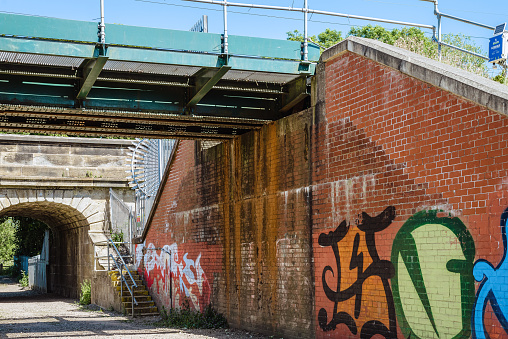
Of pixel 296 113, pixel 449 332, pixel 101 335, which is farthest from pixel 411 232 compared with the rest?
pixel 101 335

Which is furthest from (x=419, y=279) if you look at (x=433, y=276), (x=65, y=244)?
(x=65, y=244)

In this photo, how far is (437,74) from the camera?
7680 millimetres

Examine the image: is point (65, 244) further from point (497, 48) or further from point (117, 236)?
point (497, 48)

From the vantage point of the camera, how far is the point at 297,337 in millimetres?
10586

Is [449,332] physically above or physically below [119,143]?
below

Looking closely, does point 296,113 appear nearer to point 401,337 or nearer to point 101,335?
point 401,337

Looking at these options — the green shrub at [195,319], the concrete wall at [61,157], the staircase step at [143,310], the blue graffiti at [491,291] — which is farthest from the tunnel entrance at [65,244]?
the blue graffiti at [491,291]

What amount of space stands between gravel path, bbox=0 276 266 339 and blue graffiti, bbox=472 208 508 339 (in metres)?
5.79

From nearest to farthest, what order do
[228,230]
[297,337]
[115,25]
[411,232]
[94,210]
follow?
[411,232] < [115,25] < [297,337] < [228,230] < [94,210]

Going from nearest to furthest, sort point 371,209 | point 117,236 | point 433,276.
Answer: point 433,276
point 371,209
point 117,236

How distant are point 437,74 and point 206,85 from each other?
13.6 feet

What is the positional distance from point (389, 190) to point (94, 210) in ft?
52.3

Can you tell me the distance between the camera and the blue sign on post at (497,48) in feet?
39.2

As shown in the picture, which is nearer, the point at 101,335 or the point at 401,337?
the point at 401,337
